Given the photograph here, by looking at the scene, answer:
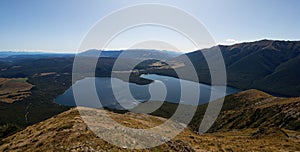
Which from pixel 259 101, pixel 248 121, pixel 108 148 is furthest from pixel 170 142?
pixel 259 101

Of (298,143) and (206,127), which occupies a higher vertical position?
(298,143)

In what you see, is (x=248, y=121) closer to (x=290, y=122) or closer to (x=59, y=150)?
(x=290, y=122)

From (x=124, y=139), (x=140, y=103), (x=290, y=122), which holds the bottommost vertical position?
(x=140, y=103)

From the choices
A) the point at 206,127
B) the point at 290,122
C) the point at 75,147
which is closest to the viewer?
the point at 75,147

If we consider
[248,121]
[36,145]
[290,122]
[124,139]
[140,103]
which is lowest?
[140,103]

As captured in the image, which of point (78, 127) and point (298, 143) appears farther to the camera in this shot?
point (298, 143)

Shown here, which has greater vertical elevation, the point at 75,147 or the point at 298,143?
the point at 75,147

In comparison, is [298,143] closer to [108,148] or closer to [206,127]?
[108,148]

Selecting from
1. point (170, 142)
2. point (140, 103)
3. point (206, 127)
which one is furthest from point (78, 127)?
point (140, 103)

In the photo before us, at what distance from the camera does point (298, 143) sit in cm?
4647

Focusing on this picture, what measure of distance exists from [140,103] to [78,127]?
489 ft

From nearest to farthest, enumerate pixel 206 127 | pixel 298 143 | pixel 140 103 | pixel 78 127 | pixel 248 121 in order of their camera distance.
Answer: pixel 78 127
pixel 298 143
pixel 248 121
pixel 206 127
pixel 140 103

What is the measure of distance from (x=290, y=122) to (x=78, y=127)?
66760 mm

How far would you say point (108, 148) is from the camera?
27.5 meters
